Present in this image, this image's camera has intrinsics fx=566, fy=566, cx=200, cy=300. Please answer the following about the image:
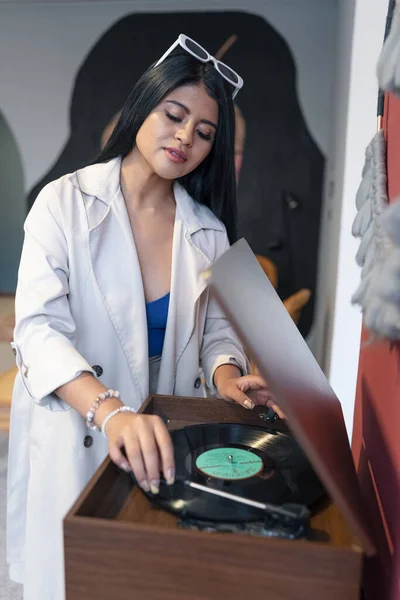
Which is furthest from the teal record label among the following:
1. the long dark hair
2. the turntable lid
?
the long dark hair

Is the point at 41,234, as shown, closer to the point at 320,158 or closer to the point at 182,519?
the point at 182,519

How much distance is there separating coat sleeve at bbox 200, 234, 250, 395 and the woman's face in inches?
10.8

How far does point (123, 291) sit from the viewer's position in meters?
1.19

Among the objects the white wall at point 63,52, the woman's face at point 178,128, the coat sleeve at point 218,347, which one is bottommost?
the coat sleeve at point 218,347

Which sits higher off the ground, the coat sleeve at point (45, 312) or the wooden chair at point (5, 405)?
the coat sleeve at point (45, 312)

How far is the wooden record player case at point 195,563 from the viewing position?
0.52 meters

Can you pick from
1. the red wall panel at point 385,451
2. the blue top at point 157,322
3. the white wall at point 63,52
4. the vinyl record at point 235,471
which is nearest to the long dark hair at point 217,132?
the blue top at point 157,322

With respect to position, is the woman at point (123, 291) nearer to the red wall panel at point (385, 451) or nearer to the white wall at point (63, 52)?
the red wall panel at point (385, 451)

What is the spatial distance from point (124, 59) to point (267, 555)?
4.49m

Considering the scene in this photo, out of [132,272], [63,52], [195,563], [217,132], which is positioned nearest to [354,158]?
[217,132]

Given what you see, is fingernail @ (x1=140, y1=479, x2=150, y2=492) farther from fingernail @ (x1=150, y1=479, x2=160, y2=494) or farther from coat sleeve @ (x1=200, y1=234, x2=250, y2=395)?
coat sleeve @ (x1=200, y1=234, x2=250, y2=395)

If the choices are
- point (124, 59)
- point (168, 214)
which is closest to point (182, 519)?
point (168, 214)

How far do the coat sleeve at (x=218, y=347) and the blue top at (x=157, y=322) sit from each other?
0.12m

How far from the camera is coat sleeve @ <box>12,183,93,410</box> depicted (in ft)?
3.03
